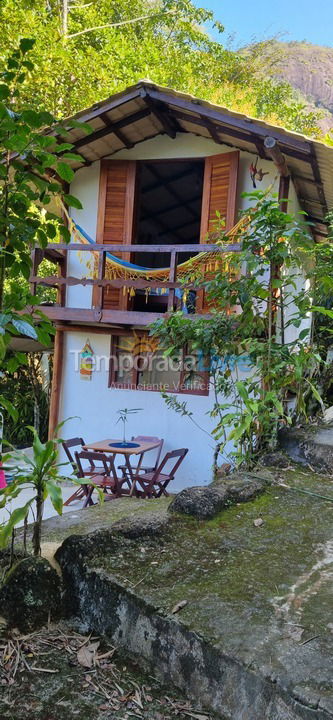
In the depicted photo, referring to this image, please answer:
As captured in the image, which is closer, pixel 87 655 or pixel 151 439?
pixel 87 655

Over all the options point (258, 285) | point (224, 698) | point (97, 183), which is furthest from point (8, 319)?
point (97, 183)

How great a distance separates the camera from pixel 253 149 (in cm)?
683

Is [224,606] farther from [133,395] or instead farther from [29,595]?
[133,395]

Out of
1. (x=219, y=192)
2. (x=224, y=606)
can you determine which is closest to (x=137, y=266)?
(x=219, y=192)

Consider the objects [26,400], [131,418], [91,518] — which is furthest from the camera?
[26,400]

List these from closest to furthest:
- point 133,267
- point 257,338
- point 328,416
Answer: point 257,338
point 328,416
point 133,267

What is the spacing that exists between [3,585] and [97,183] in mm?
7000

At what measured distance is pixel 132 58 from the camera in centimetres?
1254

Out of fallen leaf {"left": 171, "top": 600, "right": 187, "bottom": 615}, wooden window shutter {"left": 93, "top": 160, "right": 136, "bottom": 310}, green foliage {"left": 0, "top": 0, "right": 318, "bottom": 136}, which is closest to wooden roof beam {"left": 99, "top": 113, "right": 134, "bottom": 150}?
wooden window shutter {"left": 93, "top": 160, "right": 136, "bottom": 310}

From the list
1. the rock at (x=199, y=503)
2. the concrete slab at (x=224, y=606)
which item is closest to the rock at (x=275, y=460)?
the rock at (x=199, y=503)

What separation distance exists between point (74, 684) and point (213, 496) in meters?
1.29

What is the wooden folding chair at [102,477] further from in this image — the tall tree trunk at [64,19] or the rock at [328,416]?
the tall tree trunk at [64,19]

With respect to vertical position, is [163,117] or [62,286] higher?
[163,117]

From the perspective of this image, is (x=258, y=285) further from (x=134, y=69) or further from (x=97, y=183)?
(x=134, y=69)
